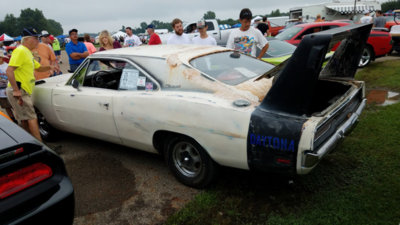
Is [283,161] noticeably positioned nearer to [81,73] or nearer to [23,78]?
[81,73]

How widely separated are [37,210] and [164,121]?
1394mm

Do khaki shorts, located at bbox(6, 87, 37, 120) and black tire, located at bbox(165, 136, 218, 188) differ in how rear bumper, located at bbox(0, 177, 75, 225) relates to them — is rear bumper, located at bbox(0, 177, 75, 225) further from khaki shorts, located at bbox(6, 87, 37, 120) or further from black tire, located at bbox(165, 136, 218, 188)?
khaki shorts, located at bbox(6, 87, 37, 120)

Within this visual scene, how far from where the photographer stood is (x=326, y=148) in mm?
2316

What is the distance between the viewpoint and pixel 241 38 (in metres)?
5.00

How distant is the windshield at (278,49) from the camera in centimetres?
612

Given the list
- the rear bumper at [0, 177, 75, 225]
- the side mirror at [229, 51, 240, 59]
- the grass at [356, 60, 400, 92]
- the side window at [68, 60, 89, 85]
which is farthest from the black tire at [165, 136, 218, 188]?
the grass at [356, 60, 400, 92]

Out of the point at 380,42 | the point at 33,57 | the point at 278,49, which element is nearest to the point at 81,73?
the point at 33,57

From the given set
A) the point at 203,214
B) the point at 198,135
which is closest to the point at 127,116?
the point at 198,135

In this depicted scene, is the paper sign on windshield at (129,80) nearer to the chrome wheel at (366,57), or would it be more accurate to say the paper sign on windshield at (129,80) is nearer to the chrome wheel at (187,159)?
the chrome wheel at (187,159)

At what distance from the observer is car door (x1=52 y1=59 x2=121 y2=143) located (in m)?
3.43

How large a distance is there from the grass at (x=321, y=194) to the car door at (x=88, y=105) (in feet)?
4.86

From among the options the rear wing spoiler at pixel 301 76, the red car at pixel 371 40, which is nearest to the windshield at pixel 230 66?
the rear wing spoiler at pixel 301 76

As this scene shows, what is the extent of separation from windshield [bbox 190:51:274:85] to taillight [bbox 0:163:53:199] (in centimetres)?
174

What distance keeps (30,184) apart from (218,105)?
5.03 ft
